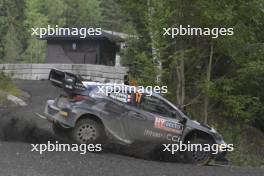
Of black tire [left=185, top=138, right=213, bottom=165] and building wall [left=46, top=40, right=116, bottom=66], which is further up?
building wall [left=46, top=40, right=116, bottom=66]

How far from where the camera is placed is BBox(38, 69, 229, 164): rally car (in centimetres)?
1239

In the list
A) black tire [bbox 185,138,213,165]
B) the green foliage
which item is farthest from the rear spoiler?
the green foliage

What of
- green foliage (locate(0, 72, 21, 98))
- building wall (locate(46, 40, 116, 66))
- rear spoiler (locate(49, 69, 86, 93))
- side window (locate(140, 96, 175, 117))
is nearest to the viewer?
Result: rear spoiler (locate(49, 69, 86, 93))

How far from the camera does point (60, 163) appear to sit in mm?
10203

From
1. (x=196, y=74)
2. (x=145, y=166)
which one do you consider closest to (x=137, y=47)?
(x=196, y=74)

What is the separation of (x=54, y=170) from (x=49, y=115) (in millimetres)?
3638

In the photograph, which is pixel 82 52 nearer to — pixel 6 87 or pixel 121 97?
pixel 6 87

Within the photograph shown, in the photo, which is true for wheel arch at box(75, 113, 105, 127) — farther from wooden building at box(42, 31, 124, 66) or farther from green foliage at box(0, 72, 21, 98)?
wooden building at box(42, 31, 124, 66)

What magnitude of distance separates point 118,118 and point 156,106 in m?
1.01

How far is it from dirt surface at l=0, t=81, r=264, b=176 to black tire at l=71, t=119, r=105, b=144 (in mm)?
438
